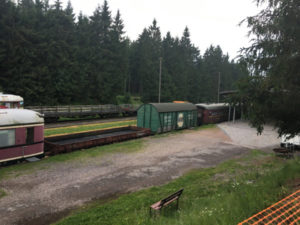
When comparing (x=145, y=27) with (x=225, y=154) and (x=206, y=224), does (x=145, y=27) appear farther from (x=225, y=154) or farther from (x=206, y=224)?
(x=206, y=224)

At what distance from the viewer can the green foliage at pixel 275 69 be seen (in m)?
7.25

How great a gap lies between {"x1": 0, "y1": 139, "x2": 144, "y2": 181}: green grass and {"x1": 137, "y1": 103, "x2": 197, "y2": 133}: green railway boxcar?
159 inches

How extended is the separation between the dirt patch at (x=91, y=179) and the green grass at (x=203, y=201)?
3.02ft

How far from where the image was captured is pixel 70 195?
878 cm

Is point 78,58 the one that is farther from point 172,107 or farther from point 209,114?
point 209,114

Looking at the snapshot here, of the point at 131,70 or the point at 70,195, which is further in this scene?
the point at 131,70

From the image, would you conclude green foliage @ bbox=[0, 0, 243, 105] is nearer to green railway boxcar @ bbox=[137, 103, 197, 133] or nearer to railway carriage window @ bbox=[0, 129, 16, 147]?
green railway boxcar @ bbox=[137, 103, 197, 133]

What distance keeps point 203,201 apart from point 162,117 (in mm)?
15172

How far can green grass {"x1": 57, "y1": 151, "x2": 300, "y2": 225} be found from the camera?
5781 mm

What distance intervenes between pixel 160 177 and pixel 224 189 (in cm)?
327

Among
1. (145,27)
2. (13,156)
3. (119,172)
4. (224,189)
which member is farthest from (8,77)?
(145,27)

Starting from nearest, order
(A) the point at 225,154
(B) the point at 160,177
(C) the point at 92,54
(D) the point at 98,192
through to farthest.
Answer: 1. (D) the point at 98,192
2. (B) the point at 160,177
3. (A) the point at 225,154
4. (C) the point at 92,54

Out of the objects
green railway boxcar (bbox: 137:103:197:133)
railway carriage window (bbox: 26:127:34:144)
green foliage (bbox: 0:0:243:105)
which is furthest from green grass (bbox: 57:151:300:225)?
green foliage (bbox: 0:0:243:105)

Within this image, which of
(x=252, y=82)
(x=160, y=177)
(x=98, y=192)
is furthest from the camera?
(x=160, y=177)
